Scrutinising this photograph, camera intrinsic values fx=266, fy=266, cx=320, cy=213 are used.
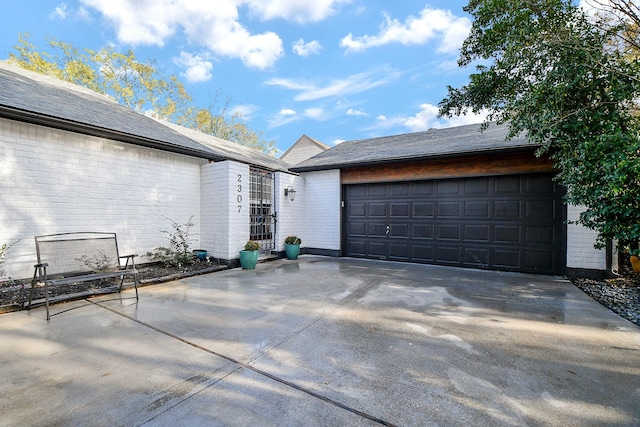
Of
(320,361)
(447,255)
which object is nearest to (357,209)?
(447,255)

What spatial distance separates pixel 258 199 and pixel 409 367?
6.15 m

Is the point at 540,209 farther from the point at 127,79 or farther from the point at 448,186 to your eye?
the point at 127,79

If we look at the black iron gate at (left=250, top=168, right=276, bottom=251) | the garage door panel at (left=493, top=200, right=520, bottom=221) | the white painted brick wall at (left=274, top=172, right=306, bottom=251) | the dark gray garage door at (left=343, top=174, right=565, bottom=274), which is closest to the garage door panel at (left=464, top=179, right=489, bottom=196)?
the dark gray garage door at (left=343, top=174, right=565, bottom=274)

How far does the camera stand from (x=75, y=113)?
4.76 meters

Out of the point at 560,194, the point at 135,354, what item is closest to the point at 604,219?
the point at 560,194

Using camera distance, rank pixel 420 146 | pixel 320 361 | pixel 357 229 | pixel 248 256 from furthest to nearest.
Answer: pixel 357 229, pixel 420 146, pixel 248 256, pixel 320 361

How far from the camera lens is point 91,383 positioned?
1907mm

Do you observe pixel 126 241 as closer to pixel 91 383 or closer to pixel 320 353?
pixel 91 383

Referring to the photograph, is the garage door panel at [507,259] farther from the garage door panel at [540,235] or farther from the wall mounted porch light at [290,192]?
the wall mounted porch light at [290,192]

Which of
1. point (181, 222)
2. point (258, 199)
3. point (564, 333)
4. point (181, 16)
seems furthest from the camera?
point (181, 16)

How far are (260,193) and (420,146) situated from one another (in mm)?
4708

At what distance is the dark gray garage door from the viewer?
5.67 meters

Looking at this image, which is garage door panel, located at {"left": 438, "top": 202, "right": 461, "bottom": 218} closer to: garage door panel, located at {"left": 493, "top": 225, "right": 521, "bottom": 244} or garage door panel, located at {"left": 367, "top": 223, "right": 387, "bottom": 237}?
garage door panel, located at {"left": 493, "top": 225, "right": 521, "bottom": 244}

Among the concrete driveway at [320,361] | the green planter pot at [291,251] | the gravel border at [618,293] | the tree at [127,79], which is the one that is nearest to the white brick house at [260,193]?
the green planter pot at [291,251]
